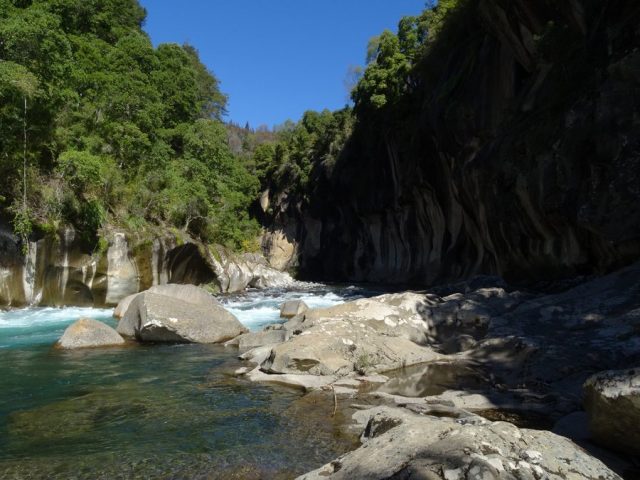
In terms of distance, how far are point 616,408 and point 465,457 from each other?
1339 millimetres

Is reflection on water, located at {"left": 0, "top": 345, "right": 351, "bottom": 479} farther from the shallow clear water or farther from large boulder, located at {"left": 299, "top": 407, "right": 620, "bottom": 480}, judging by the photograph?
large boulder, located at {"left": 299, "top": 407, "right": 620, "bottom": 480}

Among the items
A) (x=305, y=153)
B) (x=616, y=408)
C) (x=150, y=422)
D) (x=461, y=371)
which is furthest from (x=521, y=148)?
(x=305, y=153)

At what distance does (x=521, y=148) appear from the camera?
14352 mm

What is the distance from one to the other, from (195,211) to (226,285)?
3.70 m

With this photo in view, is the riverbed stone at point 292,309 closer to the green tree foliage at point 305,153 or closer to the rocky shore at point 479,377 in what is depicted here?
the rocky shore at point 479,377

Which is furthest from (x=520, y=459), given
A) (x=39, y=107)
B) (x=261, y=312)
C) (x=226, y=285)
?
(x=226, y=285)

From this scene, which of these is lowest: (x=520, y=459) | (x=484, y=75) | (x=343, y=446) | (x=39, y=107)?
(x=343, y=446)

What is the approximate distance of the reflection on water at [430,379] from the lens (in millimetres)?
5824

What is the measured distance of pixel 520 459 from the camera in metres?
2.83

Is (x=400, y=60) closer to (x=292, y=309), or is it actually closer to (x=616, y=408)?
(x=292, y=309)

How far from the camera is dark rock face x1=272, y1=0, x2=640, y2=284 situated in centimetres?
1029

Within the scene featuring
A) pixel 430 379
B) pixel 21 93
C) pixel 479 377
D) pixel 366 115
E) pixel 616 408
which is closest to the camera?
pixel 616 408

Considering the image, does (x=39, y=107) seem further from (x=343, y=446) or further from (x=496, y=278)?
(x=343, y=446)

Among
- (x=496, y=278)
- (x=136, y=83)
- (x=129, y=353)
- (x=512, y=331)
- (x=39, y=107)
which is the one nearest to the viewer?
(x=512, y=331)
